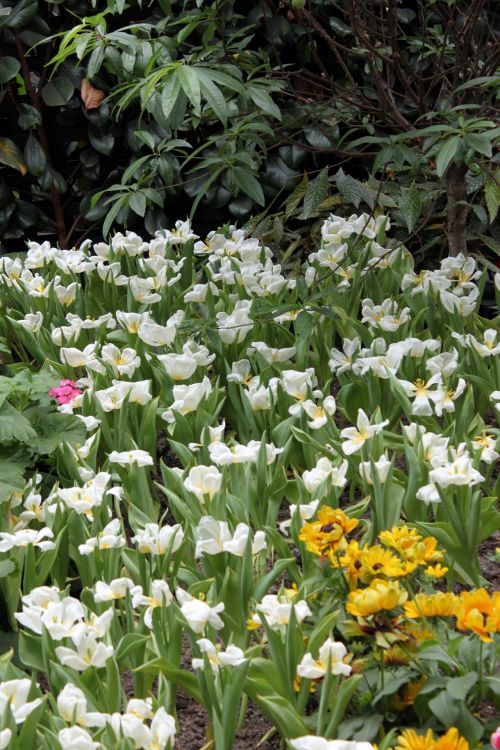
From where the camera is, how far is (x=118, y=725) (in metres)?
1.29

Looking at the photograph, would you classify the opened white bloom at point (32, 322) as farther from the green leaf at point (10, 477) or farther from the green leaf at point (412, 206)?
the green leaf at point (412, 206)

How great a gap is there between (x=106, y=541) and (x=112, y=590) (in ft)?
0.50

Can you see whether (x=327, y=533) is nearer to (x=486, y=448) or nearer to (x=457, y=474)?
(x=457, y=474)

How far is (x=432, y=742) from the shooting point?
1.16m

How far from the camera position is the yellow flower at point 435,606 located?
130 cm

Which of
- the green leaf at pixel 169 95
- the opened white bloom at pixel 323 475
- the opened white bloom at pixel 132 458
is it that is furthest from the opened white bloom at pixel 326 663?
the green leaf at pixel 169 95

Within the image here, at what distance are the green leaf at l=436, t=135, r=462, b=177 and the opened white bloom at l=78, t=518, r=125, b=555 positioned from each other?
1106 mm

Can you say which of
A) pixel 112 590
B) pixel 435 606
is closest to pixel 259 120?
pixel 112 590

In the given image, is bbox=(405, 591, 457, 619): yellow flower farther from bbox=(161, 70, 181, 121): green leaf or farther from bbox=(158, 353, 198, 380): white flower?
bbox=(161, 70, 181, 121): green leaf

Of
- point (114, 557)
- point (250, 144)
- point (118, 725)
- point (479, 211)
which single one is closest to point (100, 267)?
point (250, 144)

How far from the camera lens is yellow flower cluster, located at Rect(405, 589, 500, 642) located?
1.20 metres

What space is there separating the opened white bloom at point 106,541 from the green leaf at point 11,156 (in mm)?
3287

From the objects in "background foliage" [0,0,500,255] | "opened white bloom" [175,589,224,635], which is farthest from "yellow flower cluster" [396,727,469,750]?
"background foliage" [0,0,500,255]

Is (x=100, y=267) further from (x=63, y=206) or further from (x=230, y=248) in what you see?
(x=63, y=206)
